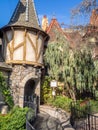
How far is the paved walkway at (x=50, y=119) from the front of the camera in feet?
37.7

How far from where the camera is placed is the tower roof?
16.6 metres

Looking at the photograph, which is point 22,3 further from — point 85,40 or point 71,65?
point 85,40

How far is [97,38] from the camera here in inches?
420

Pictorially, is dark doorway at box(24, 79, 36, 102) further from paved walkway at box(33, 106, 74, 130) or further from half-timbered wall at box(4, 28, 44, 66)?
half-timbered wall at box(4, 28, 44, 66)

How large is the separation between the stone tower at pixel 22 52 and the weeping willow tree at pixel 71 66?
3.56 feet


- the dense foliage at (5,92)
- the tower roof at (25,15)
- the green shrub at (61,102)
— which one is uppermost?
the tower roof at (25,15)

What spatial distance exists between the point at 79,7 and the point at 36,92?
8861 mm

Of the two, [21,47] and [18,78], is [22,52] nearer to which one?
[21,47]

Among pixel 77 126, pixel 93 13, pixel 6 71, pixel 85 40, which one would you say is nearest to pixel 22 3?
pixel 6 71

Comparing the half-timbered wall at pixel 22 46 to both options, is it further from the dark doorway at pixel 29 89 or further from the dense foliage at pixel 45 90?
the dense foliage at pixel 45 90

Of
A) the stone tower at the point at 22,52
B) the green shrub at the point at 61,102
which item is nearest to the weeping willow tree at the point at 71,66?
the stone tower at the point at 22,52

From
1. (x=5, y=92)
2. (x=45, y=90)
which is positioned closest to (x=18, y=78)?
(x=5, y=92)

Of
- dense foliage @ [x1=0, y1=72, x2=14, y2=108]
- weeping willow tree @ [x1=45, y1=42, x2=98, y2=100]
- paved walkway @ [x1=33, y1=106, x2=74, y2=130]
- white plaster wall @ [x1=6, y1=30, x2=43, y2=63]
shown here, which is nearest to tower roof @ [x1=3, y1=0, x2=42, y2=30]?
white plaster wall @ [x1=6, y1=30, x2=43, y2=63]

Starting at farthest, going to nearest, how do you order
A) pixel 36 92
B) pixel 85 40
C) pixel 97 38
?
1. pixel 36 92
2. pixel 85 40
3. pixel 97 38
